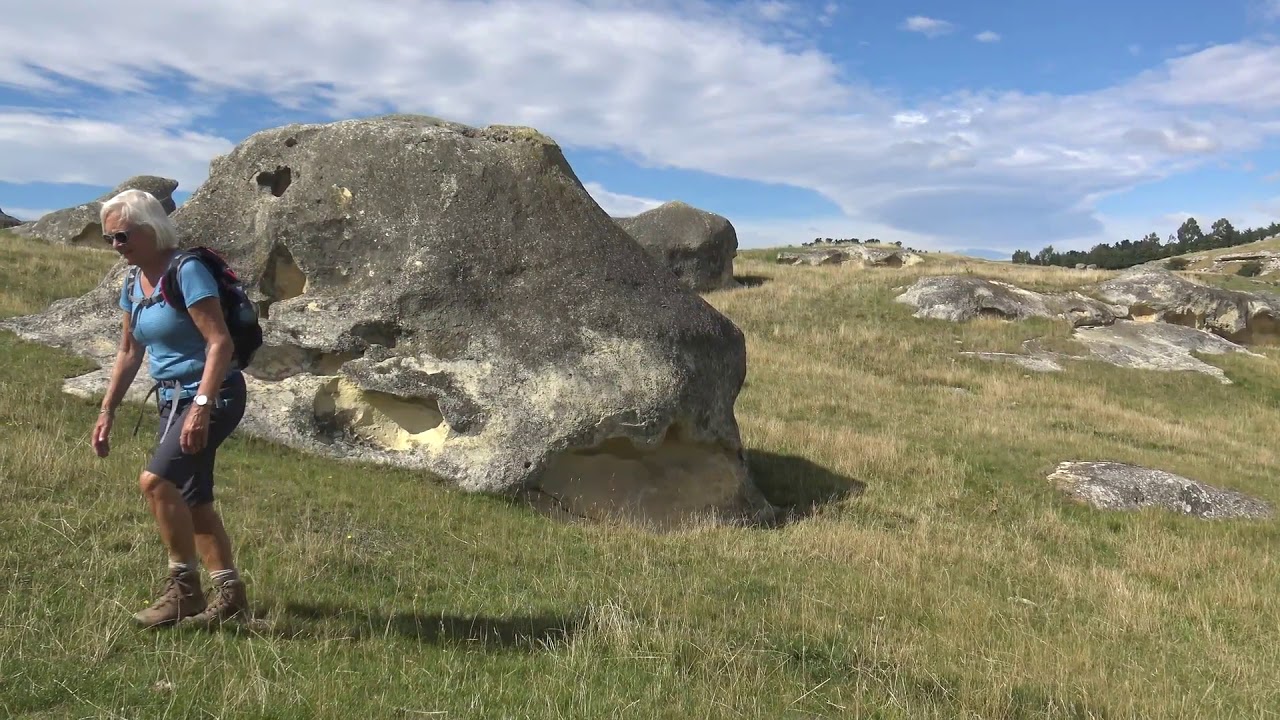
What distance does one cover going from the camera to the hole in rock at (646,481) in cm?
1014

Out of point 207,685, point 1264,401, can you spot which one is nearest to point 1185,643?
point 207,685

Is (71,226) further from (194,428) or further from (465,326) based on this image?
(194,428)

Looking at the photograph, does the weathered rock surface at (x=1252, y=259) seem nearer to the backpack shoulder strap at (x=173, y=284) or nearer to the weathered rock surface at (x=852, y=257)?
the weathered rock surface at (x=852, y=257)

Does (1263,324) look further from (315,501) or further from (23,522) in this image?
(23,522)

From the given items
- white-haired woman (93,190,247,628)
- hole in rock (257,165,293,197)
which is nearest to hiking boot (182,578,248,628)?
white-haired woman (93,190,247,628)

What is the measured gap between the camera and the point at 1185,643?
7617 mm

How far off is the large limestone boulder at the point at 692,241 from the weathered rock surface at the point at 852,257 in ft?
51.7

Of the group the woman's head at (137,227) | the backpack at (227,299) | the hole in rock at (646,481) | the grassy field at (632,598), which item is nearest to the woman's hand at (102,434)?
the backpack at (227,299)

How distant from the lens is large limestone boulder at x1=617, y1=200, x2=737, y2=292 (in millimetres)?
36094

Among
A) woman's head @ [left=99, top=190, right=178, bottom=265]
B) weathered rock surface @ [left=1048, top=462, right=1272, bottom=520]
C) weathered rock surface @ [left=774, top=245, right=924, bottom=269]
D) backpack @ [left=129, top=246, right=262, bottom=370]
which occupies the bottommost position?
weathered rock surface @ [left=1048, top=462, right=1272, bottom=520]

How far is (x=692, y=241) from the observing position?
36188 mm

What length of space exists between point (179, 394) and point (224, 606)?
50.5 inches

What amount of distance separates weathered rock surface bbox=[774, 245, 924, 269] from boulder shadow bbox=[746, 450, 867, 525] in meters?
39.7

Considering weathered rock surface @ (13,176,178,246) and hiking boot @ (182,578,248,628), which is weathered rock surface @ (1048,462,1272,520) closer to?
hiking boot @ (182,578,248,628)
